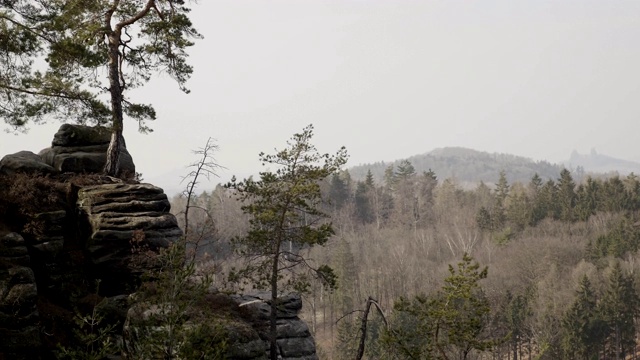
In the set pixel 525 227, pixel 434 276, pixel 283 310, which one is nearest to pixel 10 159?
pixel 283 310

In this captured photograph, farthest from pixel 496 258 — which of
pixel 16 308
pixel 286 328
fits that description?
pixel 16 308

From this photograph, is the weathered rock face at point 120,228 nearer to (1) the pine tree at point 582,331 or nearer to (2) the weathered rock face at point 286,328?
(2) the weathered rock face at point 286,328

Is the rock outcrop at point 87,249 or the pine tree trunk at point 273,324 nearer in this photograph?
the rock outcrop at point 87,249

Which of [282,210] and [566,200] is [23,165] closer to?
[282,210]

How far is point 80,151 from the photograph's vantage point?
1991 cm

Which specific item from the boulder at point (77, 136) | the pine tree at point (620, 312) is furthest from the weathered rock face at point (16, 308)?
the pine tree at point (620, 312)

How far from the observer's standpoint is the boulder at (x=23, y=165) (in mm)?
→ 17500

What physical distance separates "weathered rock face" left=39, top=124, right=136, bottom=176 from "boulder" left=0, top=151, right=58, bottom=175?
0.55 meters

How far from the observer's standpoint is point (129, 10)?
63.7 ft

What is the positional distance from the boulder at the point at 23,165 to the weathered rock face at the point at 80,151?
55 cm

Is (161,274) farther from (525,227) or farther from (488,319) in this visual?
(525,227)

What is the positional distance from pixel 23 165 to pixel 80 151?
2389 millimetres

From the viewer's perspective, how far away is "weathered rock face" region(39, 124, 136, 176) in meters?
19.3

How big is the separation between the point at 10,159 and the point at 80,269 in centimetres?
462
